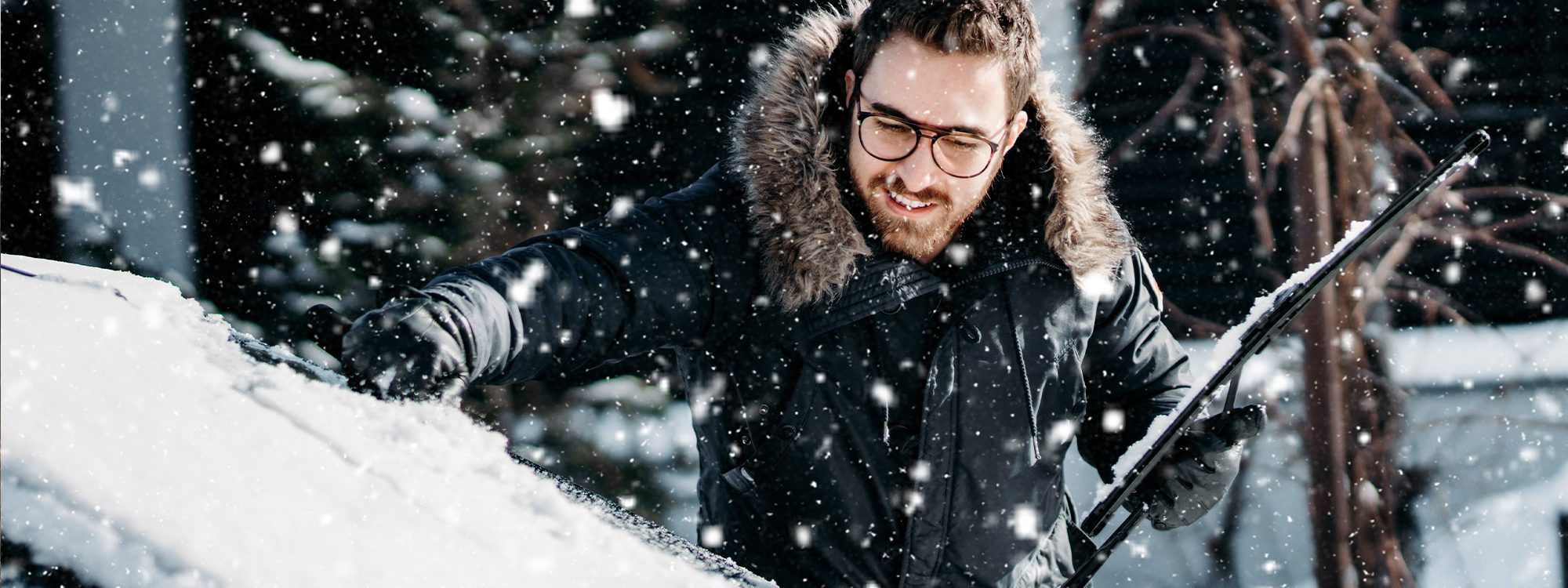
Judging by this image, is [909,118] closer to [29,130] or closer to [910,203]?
[910,203]

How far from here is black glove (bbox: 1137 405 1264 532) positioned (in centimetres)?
200

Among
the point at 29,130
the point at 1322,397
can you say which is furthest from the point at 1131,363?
the point at 29,130

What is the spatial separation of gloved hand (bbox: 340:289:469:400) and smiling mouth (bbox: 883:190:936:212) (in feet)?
2.94

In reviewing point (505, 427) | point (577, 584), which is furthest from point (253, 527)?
point (505, 427)

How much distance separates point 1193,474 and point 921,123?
0.97m

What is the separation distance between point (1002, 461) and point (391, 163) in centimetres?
328

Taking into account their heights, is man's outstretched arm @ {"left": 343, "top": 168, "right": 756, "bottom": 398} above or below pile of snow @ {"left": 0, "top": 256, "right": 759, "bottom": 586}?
above

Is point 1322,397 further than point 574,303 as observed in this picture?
Yes

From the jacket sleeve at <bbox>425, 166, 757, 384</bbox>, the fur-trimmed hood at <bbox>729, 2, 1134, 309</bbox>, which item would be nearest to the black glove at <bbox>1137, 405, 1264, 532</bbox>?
the fur-trimmed hood at <bbox>729, 2, 1134, 309</bbox>

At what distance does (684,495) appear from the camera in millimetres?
4340

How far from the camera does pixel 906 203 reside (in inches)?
71.8

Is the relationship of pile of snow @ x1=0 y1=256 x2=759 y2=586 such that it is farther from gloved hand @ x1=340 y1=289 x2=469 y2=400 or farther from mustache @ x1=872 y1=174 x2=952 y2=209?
mustache @ x1=872 y1=174 x2=952 y2=209

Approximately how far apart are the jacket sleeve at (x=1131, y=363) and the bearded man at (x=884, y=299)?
0.35 feet

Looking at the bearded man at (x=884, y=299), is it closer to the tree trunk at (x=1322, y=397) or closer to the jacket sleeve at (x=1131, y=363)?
the jacket sleeve at (x=1131, y=363)
